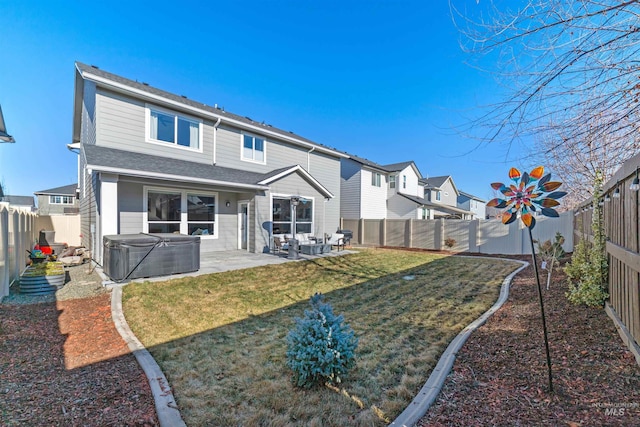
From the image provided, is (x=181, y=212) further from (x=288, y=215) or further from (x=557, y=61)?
(x=557, y=61)

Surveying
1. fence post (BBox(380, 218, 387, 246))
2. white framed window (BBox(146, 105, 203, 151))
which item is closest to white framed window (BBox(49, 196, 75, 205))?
white framed window (BBox(146, 105, 203, 151))

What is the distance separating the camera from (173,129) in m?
10.9

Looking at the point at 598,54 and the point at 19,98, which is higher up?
→ the point at 19,98

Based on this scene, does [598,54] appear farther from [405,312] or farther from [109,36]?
[109,36]

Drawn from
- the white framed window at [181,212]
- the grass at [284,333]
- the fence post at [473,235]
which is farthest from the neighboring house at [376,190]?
the grass at [284,333]

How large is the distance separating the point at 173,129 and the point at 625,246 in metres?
12.5

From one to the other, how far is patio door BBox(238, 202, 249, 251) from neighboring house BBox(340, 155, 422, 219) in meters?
9.85

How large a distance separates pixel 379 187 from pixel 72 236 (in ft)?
63.4

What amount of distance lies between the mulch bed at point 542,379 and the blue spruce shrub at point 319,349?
35.4 inches

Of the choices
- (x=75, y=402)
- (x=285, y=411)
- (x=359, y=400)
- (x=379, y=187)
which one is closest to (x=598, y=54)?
(x=359, y=400)

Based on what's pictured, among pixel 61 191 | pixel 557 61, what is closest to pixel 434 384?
pixel 557 61

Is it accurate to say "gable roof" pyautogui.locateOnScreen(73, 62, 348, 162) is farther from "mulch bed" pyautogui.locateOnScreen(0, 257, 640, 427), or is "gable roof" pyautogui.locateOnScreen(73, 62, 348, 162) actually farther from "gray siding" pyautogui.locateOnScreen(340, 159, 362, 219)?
"mulch bed" pyautogui.locateOnScreen(0, 257, 640, 427)

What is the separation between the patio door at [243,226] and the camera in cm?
1202

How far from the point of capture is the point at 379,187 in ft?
74.9
